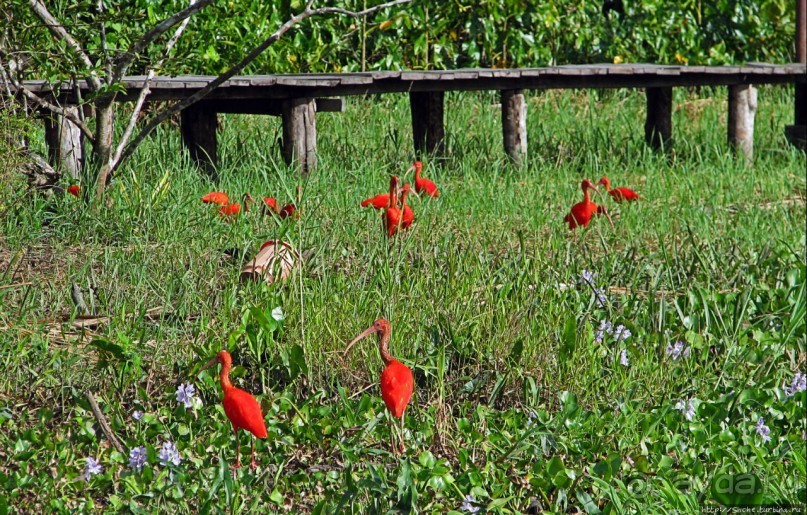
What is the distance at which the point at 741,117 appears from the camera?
804cm

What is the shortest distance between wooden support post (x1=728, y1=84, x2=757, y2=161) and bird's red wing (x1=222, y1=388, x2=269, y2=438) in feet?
20.7

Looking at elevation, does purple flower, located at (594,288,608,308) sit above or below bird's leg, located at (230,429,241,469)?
above

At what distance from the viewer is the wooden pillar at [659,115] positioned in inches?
314

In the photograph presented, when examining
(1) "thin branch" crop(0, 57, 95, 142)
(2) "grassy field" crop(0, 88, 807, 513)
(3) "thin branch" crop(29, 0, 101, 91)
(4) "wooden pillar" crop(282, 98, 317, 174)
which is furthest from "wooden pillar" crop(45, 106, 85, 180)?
(4) "wooden pillar" crop(282, 98, 317, 174)

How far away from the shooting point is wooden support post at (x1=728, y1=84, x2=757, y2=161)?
803 centimetres

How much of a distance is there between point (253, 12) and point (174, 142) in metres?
2.09

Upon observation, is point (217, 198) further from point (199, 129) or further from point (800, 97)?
point (800, 97)

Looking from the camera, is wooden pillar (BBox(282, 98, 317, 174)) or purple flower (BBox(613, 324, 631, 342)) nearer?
purple flower (BBox(613, 324, 631, 342))

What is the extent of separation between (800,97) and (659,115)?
1.38 metres

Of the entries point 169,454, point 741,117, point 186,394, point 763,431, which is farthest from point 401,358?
point 741,117

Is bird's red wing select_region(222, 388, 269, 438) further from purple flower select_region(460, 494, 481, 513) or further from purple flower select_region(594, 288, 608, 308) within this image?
purple flower select_region(594, 288, 608, 308)

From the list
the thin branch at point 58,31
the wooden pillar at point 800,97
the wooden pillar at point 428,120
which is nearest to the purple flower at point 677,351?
the thin branch at point 58,31

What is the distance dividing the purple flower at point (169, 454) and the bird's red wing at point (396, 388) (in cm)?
52

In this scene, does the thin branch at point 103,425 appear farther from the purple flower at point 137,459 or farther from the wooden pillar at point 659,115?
the wooden pillar at point 659,115
